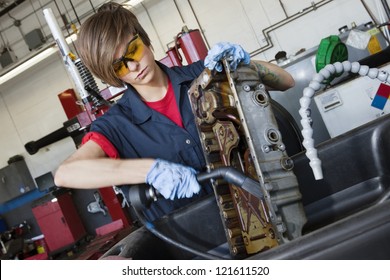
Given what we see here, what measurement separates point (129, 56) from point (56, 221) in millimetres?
4361

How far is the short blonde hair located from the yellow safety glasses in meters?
0.02

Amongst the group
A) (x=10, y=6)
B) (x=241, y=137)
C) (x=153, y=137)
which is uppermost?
(x=10, y=6)

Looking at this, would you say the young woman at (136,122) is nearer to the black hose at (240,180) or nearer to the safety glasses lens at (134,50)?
the safety glasses lens at (134,50)

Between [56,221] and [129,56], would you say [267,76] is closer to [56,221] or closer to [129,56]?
[129,56]

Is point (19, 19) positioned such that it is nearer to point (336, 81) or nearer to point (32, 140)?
point (32, 140)

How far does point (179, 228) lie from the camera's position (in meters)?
1.19

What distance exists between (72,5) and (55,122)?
5.84 feet

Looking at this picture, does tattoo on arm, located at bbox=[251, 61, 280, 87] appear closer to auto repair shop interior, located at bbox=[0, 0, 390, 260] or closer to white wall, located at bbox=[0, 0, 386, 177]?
auto repair shop interior, located at bbox=[0, 0, 390, 260]

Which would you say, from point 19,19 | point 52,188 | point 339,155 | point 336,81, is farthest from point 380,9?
point 19,19

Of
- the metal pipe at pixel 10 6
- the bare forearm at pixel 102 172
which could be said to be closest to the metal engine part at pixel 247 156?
the bare forearm at pixel 102 172

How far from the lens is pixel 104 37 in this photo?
1254 millimetres

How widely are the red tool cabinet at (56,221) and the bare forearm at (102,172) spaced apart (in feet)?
13.5

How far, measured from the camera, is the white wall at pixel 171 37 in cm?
439

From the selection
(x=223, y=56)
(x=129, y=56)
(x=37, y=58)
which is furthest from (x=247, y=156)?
(x=37, y=58)
